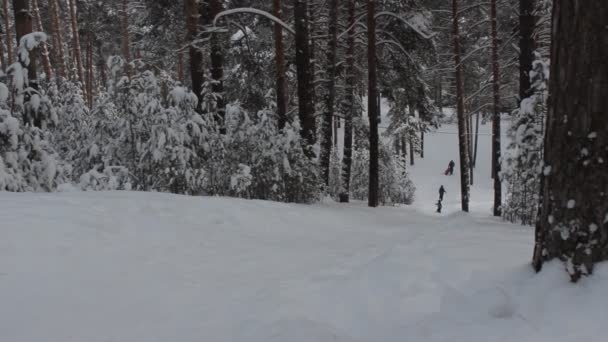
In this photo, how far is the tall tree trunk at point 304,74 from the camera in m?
9.84

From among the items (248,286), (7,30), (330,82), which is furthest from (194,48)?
(7,30)

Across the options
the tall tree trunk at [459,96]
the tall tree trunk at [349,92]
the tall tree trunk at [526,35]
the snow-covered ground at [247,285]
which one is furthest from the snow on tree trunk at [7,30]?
the tall tree trunk at [526,35]

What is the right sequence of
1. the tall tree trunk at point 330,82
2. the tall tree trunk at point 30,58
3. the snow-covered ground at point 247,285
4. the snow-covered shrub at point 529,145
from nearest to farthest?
the snow-covered ground at point 247,285 → the tall tree trunk at point 30,58 → the snow-covered shrub at point 529,145 → the tall tree trunk at point 330,82

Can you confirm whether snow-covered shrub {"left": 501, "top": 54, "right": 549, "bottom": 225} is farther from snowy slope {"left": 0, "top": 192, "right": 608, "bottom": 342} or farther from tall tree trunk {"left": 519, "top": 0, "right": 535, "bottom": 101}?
snowy slope {"left": 0, "top": 192, "right": 608, "bottom": 342}

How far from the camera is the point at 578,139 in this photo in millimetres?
2268

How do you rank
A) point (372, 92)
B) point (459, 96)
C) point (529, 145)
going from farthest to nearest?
point (459, 96) → point (372, 92) → point (529, 145)

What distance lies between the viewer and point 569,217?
91.1 inches

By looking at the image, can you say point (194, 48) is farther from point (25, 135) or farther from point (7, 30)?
point (7, 30)

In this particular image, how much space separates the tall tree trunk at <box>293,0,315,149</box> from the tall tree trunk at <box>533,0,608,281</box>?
7.47 metres

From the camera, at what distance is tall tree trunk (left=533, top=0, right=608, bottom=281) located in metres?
2.20

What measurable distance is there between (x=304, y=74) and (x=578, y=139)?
8.33 metres

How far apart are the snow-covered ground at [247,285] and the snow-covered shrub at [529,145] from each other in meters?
4.30

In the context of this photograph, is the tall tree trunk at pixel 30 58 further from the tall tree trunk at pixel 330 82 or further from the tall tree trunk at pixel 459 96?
the tall tree trunk at pixel 459 96

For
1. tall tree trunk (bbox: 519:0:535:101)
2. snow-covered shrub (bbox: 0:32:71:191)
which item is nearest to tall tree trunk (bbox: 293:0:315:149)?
tall tree trunk (bbox: 519:0:535:101)
